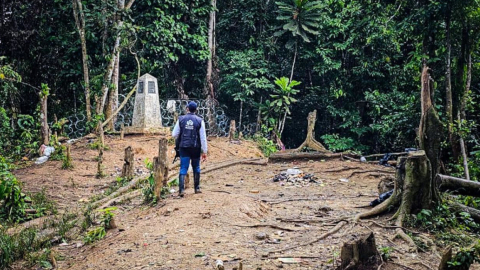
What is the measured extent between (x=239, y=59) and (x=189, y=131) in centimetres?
1412

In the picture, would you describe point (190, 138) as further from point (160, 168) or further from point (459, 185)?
point (459, 185)

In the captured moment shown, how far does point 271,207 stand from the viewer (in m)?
7.65

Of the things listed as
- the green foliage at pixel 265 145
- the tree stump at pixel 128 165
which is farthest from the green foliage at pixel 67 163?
the green foliage at pixel 265 145

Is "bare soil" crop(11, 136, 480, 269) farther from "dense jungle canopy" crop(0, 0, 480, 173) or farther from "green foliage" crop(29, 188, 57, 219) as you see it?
"dense jungle canopy" crop(0, 0, 480, 173)

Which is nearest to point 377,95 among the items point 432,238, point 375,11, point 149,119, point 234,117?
point 375,11

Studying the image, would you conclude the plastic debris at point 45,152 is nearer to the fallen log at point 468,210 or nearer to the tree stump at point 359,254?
the tree stump at point 359,254

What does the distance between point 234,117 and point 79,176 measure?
13.8 meters

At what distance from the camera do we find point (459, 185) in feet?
22.1

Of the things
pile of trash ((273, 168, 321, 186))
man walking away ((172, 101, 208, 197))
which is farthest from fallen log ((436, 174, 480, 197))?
man walking away ((172, 101, 208, 197))

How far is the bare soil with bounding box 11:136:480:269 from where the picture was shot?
16.0 ft

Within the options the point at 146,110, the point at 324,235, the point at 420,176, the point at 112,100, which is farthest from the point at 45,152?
the point at 420,176

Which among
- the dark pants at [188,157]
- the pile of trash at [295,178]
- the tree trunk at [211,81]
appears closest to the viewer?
the dark pants at [188,157]

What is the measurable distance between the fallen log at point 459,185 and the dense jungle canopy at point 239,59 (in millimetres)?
5417

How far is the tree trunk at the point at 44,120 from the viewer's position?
470 inches
